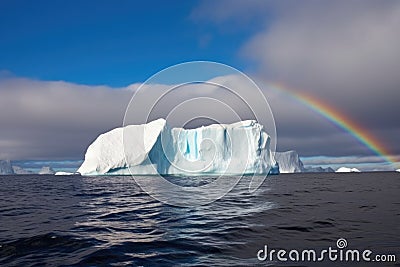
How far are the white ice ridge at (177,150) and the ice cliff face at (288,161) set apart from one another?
233 feet

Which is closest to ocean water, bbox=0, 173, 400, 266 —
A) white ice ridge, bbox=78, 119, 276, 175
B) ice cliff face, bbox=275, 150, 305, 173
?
white ice ridge, bbox=78, 119, 276, 175

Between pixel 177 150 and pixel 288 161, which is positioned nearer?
pixel 177 150

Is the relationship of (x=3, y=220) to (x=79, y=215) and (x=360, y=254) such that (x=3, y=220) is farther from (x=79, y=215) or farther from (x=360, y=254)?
(x=360, y=254)

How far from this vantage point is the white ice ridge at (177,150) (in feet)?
254

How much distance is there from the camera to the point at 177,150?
80938mm

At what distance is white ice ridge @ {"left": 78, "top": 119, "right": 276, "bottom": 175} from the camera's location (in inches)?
3049

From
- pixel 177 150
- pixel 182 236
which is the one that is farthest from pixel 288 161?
pixel 182 236

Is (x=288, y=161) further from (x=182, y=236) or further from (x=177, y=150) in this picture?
(x=182, y=236)

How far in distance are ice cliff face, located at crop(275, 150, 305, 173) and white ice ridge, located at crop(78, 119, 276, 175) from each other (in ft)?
233

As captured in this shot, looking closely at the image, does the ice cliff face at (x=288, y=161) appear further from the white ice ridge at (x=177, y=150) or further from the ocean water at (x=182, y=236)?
the ocean water at (x=182, y=236)

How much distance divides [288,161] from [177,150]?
3787 inches

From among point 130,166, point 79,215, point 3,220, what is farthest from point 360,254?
point 130,166

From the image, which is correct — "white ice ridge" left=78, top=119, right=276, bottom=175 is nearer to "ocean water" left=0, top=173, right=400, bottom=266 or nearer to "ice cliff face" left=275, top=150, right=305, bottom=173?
"ocean water" left=0, top=173, right=400, bottom=266

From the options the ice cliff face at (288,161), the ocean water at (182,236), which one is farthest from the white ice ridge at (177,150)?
the ice cliff face at (288,161)
